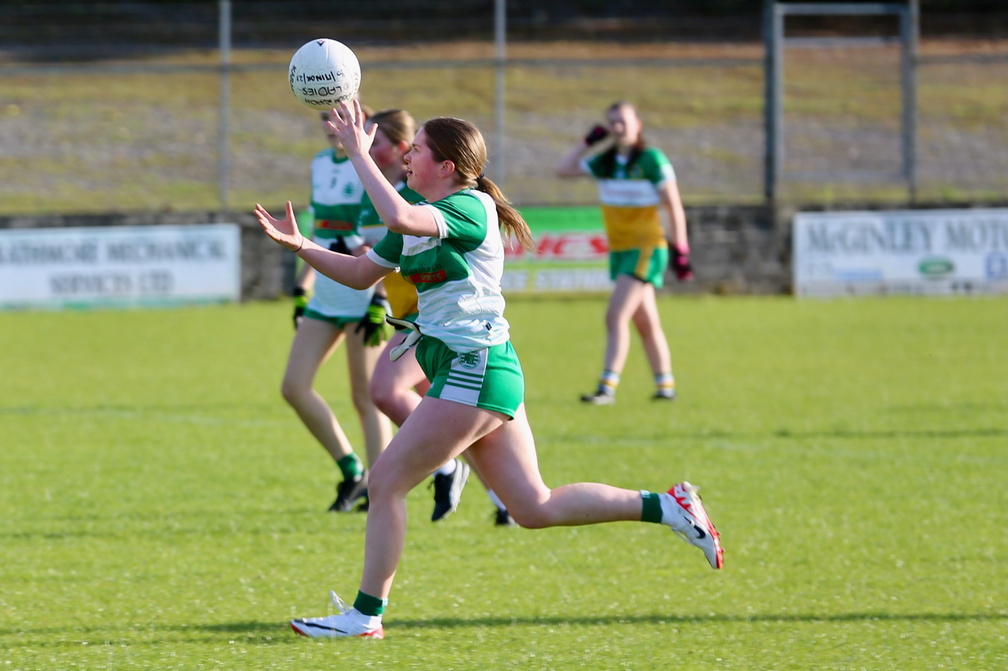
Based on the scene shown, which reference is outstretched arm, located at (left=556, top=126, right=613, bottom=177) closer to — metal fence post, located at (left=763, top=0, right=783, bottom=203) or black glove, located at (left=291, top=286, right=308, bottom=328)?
black glove, located at (left=291, top=286, right=308, bottom=328)

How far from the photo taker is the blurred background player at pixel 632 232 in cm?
1016

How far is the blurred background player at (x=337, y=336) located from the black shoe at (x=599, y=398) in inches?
136

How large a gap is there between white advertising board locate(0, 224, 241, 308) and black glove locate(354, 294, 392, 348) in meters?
10.6

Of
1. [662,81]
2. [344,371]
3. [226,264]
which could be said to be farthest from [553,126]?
[344,371]

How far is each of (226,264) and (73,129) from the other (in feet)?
19.3

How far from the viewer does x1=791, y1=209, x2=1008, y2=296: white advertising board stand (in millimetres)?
17312

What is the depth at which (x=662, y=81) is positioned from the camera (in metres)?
22.8

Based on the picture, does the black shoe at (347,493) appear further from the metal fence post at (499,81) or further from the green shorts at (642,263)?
the metal fence post at (499,81)

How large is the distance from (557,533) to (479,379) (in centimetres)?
219

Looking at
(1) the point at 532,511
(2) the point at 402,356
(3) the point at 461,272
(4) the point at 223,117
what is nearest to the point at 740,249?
(4) the point at 223,117

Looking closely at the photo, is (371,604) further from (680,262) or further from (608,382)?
(680,262)

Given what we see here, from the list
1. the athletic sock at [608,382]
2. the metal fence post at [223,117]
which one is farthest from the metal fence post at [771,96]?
the athletic sock at [608,382]

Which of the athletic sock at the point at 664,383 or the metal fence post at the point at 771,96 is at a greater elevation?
the metal fence post at the point at 771,96

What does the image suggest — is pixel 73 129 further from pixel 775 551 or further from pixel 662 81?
pixel 775 551
